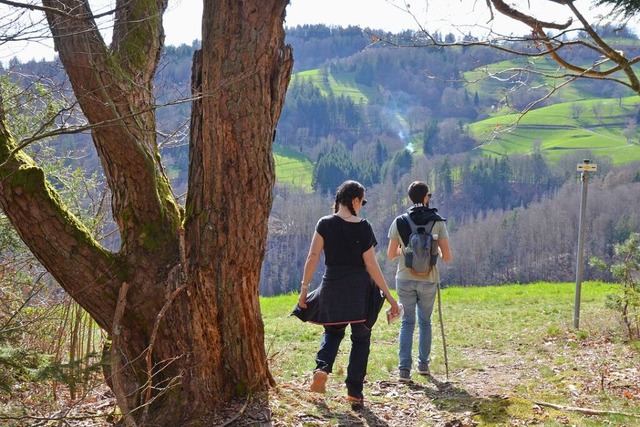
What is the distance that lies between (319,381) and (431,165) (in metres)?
121

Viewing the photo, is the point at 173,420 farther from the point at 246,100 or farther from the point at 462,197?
the point at 462,197

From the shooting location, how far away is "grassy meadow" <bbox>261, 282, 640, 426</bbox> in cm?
579

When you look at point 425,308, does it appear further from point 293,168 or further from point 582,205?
point 293,168

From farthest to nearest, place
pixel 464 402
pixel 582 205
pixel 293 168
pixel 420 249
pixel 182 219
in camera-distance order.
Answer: pixel 293 168 → pixel 582 205 → pixel 420 249 → pixel 464 402 → pixel 182 219

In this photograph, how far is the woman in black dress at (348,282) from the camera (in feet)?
19.6

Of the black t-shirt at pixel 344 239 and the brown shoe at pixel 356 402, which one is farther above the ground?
the black t-shirt at pixel 344 239

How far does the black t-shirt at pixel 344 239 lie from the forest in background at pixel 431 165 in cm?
149

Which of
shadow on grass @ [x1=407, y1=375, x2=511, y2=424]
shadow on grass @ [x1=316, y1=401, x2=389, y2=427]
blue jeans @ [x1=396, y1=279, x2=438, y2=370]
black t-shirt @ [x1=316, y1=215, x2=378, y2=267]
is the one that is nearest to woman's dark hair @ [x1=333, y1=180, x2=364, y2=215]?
black t-shirt @ [x1=316, y1=215, x2=378, y2=267]

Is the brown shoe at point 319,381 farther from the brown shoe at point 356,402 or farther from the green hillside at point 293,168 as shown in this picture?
the green hillside at point 293,168

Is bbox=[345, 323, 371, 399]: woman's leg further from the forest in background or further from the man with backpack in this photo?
the forest in background

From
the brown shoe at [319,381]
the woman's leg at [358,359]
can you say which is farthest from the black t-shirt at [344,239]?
the brown shoe at [319,381]

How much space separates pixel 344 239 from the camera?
5.98m

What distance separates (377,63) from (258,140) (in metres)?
188

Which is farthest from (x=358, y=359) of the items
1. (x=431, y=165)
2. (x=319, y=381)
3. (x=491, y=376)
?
(x=431, y=165)
